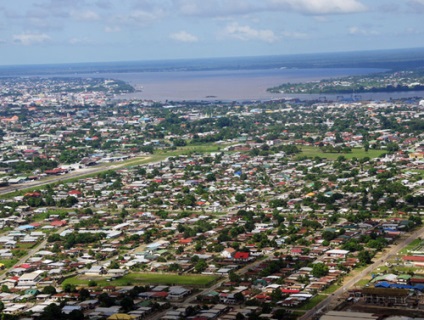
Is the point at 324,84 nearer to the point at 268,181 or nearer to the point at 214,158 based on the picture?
the point at 214,158

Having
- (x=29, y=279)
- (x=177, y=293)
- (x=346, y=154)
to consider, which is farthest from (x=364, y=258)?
(x=346, y=154)

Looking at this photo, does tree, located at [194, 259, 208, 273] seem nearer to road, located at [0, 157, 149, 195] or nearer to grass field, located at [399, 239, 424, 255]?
grass field, located at [399, 239, 424, 255]

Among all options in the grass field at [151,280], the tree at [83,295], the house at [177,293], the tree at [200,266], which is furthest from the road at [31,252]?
the house at [177,293]

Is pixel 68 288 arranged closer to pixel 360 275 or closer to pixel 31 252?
pixel 31 252

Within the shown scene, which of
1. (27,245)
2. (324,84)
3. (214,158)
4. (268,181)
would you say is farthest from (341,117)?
(27,245)

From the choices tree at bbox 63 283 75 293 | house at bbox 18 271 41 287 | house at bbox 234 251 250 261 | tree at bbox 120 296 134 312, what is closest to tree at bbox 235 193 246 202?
house at bbox 234 251 250 261

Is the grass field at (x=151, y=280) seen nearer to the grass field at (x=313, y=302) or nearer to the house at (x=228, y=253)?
the house at (x=228, y=253)
